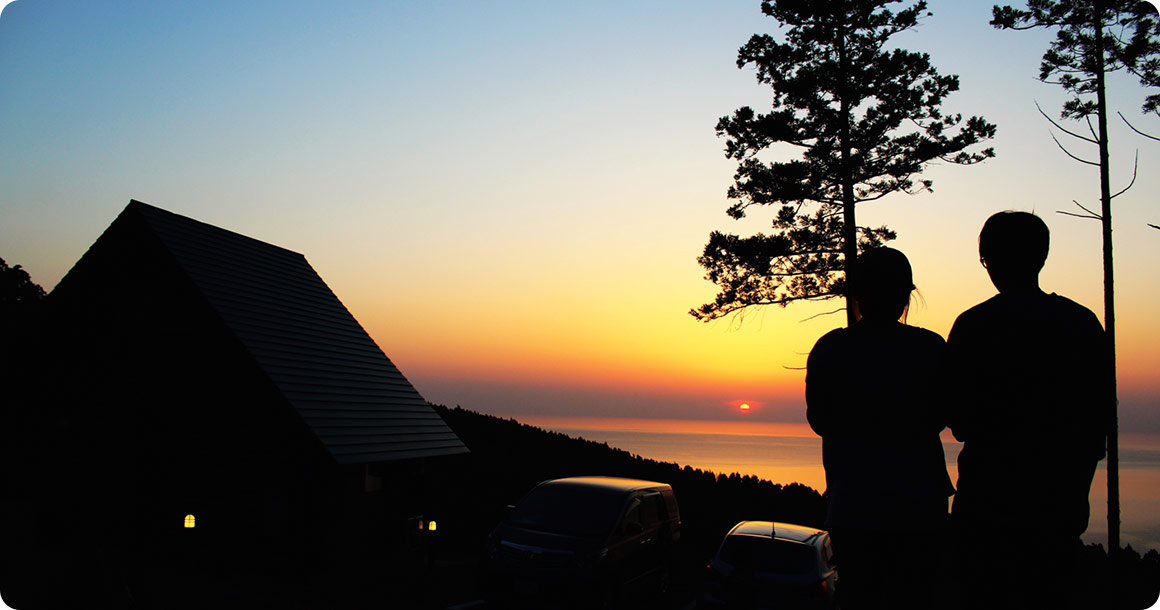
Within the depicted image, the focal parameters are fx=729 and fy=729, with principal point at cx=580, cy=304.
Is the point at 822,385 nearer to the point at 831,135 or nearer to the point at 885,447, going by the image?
the point at 885,447

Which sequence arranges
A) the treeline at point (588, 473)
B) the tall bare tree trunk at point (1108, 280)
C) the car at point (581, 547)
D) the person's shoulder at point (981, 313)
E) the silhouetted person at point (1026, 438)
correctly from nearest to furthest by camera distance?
the silhouetted person at point (1026, 438)
the person's shoulder at point (981, 313)
the car at point (581, 547)
the tall bare tree trunk at point (1108, 280)
the treeline at point (588, 473)

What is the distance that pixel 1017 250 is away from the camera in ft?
8.49

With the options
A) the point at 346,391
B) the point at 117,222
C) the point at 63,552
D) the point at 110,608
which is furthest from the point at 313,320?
the point at 110,608

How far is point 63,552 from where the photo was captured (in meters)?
14.8

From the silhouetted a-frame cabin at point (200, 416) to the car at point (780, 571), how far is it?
7.29 meters

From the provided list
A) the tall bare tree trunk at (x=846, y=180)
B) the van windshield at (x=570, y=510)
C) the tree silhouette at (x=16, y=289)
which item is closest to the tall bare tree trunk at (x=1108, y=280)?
the tall bare tree trunk at (x=846, y=180)

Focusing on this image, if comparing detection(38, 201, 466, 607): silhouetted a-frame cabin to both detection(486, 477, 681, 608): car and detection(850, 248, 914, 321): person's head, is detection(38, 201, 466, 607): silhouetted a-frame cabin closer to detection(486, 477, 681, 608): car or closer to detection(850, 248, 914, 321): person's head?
detection(486, 477, 681, 608): car

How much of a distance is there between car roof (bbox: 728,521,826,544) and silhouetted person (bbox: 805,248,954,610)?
794 cm

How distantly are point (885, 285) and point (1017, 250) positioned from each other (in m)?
0.45

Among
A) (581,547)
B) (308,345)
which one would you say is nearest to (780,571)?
(581,547)

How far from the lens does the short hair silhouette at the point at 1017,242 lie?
102 inches

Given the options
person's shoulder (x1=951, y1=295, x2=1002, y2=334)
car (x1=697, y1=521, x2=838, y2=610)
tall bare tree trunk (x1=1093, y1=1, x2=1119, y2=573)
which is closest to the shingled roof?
car (x1=697, y1=521, x2=838, y2=610)

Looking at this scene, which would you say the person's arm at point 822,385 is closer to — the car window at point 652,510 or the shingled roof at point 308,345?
the car window at point 652,510

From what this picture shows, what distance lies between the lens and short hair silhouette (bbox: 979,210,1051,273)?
102 inches
